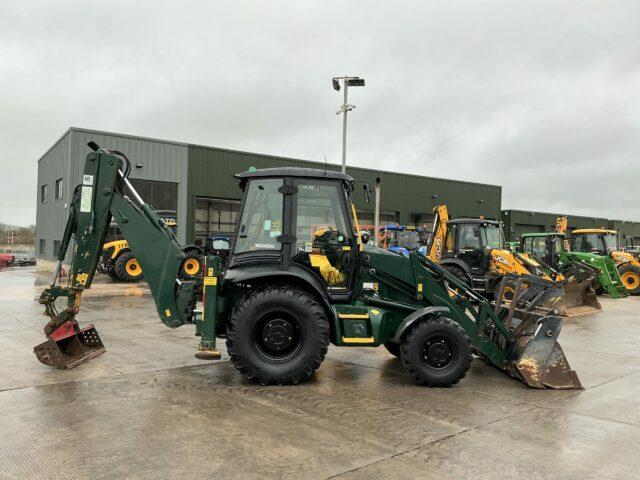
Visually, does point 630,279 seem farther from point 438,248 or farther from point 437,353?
point 437,353

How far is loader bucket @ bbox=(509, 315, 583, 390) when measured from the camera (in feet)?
18.5

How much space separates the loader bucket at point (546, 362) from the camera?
563 centimetres

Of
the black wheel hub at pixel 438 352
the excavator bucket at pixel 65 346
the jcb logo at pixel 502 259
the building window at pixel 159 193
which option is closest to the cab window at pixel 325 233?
the black wheel hub at pixel 438 352

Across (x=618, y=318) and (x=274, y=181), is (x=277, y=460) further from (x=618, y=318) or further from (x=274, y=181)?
(x=618, y=318)

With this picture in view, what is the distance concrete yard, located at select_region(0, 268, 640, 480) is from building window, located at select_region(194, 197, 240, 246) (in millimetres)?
20146

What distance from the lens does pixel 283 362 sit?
18.3ft

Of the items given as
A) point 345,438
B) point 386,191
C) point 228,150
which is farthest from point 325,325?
point 386,191

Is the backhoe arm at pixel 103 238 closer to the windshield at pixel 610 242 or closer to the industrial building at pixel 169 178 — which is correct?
the industrial building at pixel 169 178

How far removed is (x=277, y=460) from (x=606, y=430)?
286 cm

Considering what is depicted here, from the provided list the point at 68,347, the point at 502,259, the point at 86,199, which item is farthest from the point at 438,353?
the point at 502,259

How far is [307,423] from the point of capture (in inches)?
173

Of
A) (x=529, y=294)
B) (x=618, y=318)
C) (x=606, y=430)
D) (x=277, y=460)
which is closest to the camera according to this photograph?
(x=277, y=460)

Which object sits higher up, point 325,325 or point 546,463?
point 325,325

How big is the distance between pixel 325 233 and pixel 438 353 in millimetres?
1845
